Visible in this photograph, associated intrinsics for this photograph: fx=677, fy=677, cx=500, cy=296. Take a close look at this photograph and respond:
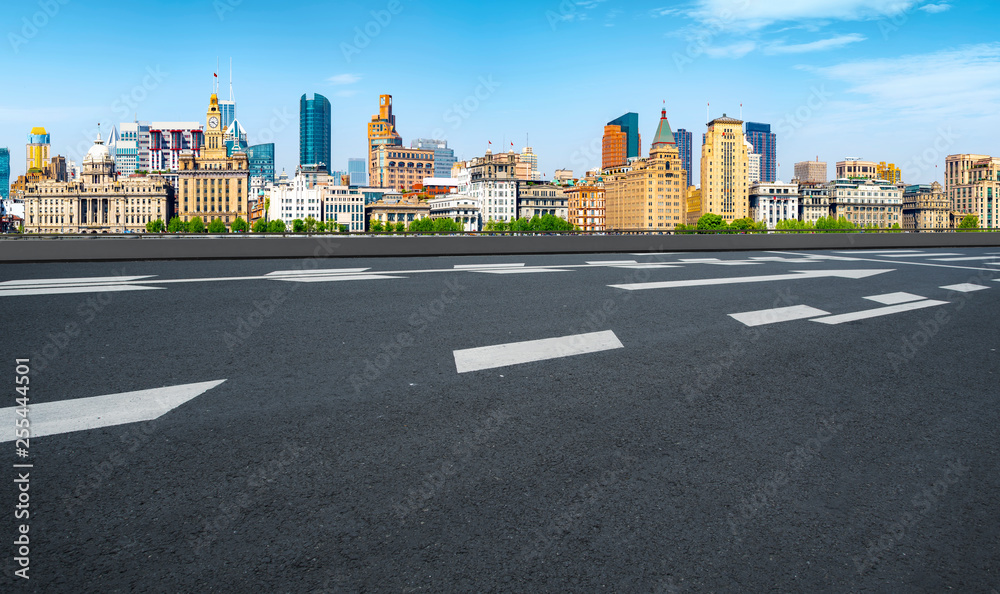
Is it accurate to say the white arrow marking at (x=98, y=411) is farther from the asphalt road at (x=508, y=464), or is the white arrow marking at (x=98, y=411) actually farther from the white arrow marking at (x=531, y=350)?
the white arrow marking at (x=531, y=350)

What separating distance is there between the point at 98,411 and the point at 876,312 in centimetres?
871

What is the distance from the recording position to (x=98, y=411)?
3844mm

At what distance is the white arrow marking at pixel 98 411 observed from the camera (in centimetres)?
356

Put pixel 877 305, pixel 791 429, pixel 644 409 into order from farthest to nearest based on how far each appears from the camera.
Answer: pixel 877 305 < pixel 644 409 < pixel 791 429

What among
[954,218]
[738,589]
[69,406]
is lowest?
[738,589]

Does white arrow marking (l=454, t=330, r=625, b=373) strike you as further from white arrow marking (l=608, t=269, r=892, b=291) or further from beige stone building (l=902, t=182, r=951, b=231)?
beige stone building (l=902, t=182, r=951, b=231)

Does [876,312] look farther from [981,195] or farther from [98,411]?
[981,195]

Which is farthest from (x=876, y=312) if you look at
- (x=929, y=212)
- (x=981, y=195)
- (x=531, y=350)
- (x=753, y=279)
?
(x=929, y=212)

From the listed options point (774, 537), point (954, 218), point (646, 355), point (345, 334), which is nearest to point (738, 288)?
point (646, 355)

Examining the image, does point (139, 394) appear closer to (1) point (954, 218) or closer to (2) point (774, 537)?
(2) point (774, 537)

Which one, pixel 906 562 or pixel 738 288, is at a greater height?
pixel 738 288

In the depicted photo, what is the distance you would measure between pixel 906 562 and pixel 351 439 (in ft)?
7.94

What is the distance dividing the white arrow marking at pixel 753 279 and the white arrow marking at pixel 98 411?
7734 mm

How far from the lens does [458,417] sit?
12.6 ft
